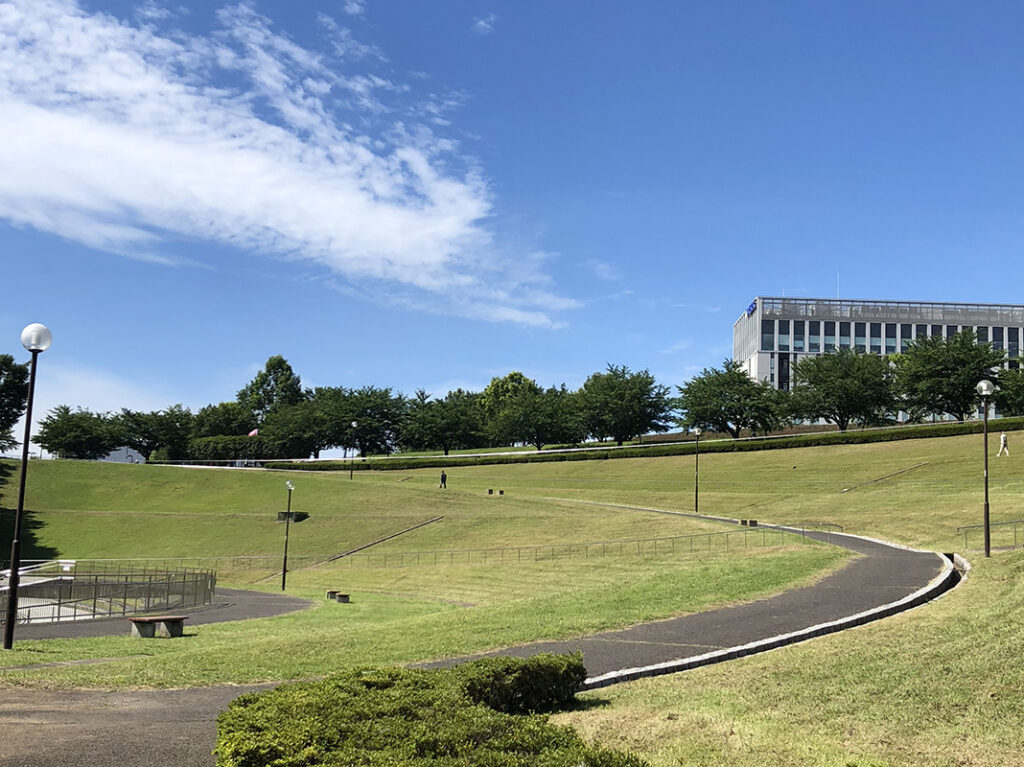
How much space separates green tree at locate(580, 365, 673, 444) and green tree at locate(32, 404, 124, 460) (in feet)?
218

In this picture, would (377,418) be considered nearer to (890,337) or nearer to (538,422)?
(538,422)

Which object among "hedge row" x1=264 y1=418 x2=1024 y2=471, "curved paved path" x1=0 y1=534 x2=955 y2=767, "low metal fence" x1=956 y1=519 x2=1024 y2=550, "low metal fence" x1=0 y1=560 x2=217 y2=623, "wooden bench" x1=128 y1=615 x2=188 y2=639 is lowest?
"low metal fence" x1=0 y1=560 x2=217 y2=623

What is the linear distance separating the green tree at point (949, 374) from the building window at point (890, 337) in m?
51.5

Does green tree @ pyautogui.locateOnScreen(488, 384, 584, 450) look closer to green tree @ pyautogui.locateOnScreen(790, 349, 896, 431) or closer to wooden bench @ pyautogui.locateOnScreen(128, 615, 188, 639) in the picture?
green tree @ pyautogui.locateOnScreen(790, 349, 896, 431)

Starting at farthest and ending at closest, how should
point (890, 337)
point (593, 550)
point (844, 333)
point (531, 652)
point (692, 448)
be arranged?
1. point (844, 333)
2. point (890, 337)
3. point (692, 448)
4. point (593, 550)
5. point (531, 652)

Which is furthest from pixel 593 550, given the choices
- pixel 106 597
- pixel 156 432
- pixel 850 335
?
pixel 850 335

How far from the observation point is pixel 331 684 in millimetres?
10055

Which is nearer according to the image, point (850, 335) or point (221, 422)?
point (221, 422)

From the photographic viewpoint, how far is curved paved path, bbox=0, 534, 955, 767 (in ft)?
31.4

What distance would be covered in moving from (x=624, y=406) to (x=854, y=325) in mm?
60699

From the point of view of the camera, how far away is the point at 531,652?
1577 centimetres

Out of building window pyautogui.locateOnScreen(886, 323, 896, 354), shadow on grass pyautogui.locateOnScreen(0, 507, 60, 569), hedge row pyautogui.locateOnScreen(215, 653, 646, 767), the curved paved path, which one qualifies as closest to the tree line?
building window pyautogui.locateOnScreen(886, 323, 896, 354)

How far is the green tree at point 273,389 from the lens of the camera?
527ft

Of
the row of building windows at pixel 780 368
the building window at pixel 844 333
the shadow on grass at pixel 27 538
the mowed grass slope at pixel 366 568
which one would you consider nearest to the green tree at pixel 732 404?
the mowed grass slope at pixel 366 568
